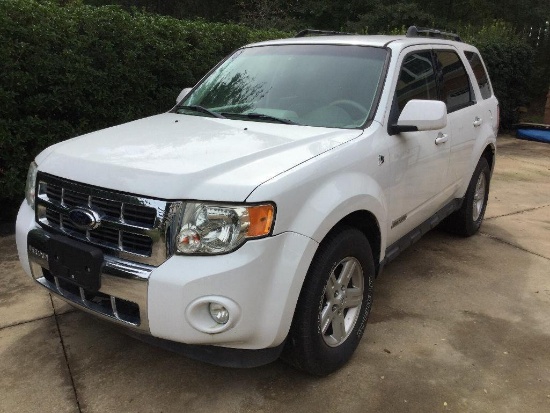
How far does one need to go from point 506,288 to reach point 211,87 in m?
2.63

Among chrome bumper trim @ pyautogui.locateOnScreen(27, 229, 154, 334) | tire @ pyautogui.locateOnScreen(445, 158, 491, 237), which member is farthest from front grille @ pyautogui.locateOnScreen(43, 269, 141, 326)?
tire @ pyautogui.locateOnScreen(445, 158, 491, 237)

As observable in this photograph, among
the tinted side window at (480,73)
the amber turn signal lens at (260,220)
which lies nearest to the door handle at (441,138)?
the tinted side window at (480,73)

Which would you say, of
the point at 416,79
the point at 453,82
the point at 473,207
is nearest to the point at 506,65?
the point at 473,207

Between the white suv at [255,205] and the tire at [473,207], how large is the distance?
111 centimetres

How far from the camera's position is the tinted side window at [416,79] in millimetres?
3479

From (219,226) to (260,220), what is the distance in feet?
0.57

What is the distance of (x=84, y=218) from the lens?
2.44 meters

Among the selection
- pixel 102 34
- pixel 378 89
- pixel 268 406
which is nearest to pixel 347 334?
pixel 268 406

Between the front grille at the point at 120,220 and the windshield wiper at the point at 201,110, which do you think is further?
the windshield wiper at the point at 201,110

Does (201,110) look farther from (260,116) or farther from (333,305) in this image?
(333,305)

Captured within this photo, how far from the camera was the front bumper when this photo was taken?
221 cm

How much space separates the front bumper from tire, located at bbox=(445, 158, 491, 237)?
2.86 m

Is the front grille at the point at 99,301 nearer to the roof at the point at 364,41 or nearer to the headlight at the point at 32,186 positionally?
the headlight at the point at 32,186

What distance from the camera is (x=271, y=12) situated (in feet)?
55.9
